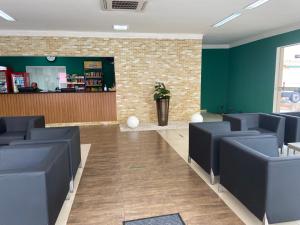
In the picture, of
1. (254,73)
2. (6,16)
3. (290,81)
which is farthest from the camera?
(254,73)

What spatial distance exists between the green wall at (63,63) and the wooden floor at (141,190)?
19.2 ft

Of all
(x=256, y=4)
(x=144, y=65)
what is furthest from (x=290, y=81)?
(x=144, y=65)

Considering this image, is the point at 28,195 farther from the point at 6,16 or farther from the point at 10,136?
the point at 6,16

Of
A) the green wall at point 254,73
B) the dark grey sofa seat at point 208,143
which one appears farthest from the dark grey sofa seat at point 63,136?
the green wall at point 254,73

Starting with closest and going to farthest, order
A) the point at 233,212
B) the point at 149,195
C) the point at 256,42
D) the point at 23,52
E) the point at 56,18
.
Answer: the point at 233,212
the point at 149,195
the point at 56,18
the point at 23,52
the point at 256,42

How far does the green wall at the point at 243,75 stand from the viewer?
23.7 ft

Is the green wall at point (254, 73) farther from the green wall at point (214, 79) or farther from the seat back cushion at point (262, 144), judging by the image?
the seat back cushion at point (262, 144)

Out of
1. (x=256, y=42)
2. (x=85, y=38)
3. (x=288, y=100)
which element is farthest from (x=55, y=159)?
(x=256, y=42)

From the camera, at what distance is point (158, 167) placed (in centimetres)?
383

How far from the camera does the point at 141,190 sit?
307 centimetres

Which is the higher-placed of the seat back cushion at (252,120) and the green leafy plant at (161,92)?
the green leafy plant at (161,92)

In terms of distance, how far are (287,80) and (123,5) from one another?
214 inches

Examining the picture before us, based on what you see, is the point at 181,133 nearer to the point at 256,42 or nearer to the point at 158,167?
the point at 158,167

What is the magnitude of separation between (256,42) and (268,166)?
7.08m
